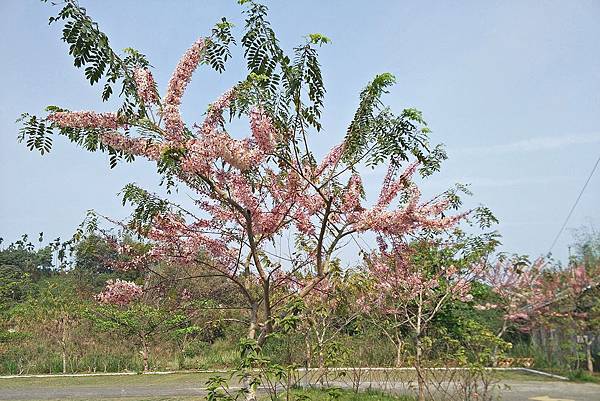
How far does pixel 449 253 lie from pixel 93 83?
18.5 ft

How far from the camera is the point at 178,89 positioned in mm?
2959

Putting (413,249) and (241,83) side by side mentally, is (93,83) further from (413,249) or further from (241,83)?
(413,249)

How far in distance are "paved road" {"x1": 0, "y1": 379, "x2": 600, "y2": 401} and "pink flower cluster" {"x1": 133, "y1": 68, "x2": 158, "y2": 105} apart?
4.77m

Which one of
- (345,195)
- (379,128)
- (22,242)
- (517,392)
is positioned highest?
(22,242)

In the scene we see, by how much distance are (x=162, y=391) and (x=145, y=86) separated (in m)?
7.49

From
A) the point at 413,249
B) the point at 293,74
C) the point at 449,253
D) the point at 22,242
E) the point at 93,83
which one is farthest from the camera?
the point at 22,242

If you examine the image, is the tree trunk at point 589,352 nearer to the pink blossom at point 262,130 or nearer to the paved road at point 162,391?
the paved road at point 162,391

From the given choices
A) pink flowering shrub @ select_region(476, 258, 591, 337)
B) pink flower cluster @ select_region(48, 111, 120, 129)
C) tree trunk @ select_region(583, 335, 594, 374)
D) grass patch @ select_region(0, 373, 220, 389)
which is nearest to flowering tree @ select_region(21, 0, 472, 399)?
pink flower cluster @ select_region(48, 111, 120, 129)

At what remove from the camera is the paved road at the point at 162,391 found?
530 cm

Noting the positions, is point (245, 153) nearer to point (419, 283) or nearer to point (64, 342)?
point (419, 283)

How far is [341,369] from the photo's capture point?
20.4 ft

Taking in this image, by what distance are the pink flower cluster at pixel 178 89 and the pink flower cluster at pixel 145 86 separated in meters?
0.08

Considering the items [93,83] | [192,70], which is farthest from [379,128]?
[93,83]

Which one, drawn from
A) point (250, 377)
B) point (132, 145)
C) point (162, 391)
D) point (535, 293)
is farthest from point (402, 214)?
point (535, 293)
